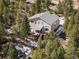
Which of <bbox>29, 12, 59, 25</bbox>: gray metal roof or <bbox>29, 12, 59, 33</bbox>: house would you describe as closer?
<bbox>29, 12, 59, 33</bbox>: house

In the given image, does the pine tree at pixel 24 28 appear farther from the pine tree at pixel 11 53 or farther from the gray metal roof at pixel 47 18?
the pine tree at pixel 11 53

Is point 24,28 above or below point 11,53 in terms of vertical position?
above

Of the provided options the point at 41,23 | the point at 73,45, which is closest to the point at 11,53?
the point at 73,45

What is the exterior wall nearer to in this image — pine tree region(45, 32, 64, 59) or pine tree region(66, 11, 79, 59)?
pine tree region(66, 11, 79, 59)

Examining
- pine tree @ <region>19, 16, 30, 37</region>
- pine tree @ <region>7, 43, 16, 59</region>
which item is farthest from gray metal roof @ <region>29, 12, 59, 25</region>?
pine tree @ <region>7, 43, 16, 59</region>

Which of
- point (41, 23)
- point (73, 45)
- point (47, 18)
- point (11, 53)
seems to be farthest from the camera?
point (47, 18)

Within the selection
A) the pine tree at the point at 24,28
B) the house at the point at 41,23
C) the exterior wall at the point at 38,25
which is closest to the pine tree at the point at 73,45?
the pine tree at the point at 24,28

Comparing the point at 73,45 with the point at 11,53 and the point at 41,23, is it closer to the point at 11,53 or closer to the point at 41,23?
the point at 11,53

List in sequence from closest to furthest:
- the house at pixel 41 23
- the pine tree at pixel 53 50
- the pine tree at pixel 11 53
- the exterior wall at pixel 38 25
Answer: the pine tree at pixel 53 50 < the pine tree at pixel 11 53 < the house at pixel 41 23 < the exterior wall at pixel 38 25

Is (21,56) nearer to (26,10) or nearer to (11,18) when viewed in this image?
(11,18)

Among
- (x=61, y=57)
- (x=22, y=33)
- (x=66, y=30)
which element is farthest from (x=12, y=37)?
(x=61, y=57)

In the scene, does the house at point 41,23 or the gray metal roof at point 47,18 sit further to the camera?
the gray metal roof at point 47,18

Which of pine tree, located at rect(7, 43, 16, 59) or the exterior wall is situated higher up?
pine tree, located at rect(7, 43, 16, 59)
